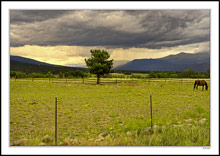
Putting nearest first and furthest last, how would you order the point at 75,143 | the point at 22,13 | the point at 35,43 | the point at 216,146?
the point at 216,146 → the point at 75,143 → the point at 22,13 → the point at 35,43

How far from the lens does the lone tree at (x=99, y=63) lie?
3541cm

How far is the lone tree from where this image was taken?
35.4 m

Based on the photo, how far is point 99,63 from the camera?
117ft

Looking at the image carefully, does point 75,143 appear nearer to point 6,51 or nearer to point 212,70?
point 6,51

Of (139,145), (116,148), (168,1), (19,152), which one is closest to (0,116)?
(19,152)

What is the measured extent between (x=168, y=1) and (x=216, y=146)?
13.6 ft

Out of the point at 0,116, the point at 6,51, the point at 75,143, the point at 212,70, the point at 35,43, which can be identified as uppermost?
the point at 35,43

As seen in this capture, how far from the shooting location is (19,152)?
4258 millimetres

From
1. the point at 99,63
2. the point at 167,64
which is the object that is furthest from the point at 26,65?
the point at 167,64

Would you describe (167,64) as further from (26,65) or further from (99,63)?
(26,65)

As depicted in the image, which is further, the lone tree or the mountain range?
the lone tree

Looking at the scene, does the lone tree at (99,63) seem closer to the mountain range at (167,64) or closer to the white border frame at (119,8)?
the mountain range at (167,64)

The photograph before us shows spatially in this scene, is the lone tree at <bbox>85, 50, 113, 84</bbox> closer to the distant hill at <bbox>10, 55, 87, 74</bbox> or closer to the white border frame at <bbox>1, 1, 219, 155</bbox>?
the distant hill at <bbox>10, 55, 87, 74</bbox>

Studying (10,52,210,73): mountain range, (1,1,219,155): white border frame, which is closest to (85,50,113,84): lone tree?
(10,52,210,73): mountain range
